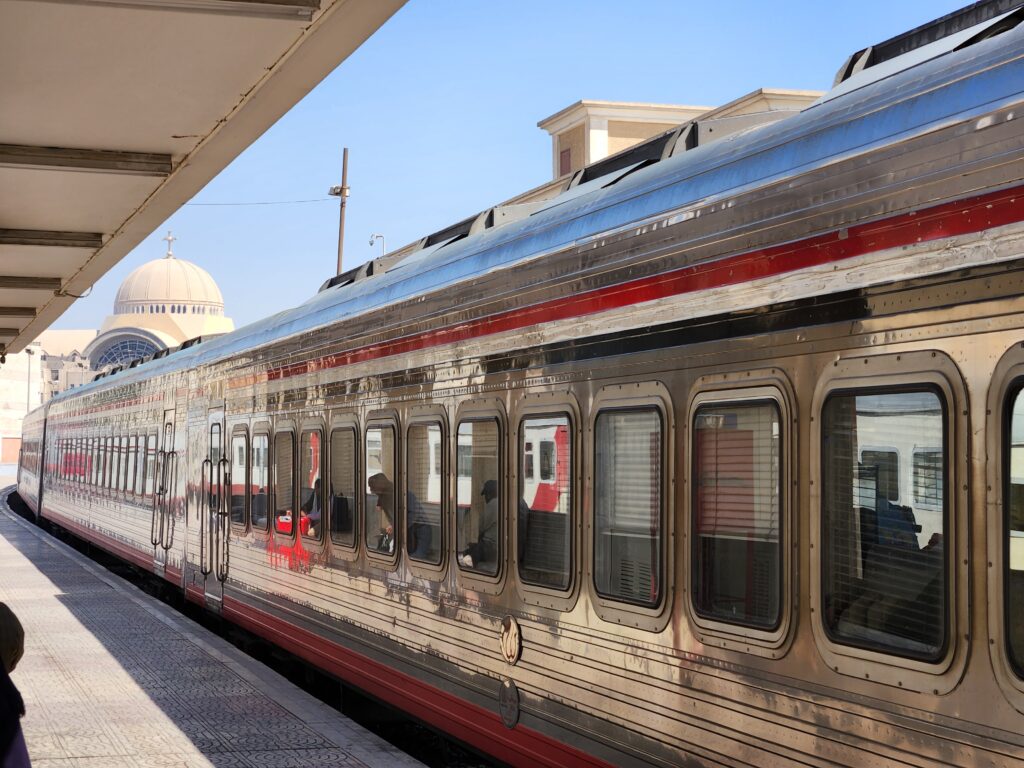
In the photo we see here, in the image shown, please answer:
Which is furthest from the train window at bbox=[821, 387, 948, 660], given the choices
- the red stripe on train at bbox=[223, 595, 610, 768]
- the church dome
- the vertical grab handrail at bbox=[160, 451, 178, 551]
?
the church dome

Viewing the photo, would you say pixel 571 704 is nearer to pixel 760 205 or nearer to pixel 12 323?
pixel 760 205

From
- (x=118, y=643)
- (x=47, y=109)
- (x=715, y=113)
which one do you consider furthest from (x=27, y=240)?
(x=715, y=113)

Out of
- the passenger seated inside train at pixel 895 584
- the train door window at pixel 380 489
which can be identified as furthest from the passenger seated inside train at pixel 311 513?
the passenger seated inside train at pixel 895 584

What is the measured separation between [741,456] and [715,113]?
1688cm

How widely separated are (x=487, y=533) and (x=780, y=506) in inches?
110

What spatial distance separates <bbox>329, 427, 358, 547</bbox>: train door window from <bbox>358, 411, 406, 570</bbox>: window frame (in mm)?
164

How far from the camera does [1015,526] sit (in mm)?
3656

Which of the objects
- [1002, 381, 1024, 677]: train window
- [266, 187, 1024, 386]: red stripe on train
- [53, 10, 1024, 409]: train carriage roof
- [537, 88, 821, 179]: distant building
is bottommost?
[1002, 381, 1024, 677]: train window

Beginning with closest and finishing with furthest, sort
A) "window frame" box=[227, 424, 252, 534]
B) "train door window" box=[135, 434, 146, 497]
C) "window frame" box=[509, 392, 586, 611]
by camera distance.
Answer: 1. "window frame" box=[509, 392, 586, 611]
2. "window frame" box=[227, 424, 252, 534]
3. "train door window" box=[135, 434, 146, 497]

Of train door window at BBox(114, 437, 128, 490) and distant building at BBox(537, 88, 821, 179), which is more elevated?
distant building at BBox(537, 88, 821, 179)

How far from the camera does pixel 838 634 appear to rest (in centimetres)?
436

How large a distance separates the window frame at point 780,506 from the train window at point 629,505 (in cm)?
22

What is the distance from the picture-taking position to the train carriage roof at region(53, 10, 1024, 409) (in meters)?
4.04

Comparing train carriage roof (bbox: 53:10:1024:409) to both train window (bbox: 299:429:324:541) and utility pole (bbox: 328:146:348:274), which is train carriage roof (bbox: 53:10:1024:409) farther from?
utility pole (bbox: 328:146:348:274)
